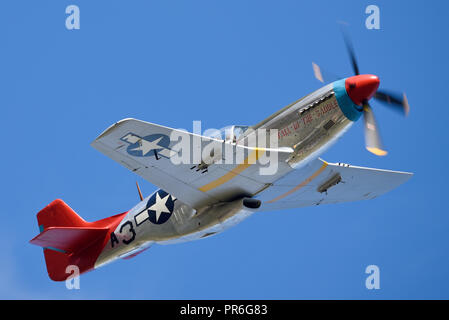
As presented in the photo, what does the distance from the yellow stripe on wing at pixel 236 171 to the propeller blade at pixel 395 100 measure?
11.8 feet

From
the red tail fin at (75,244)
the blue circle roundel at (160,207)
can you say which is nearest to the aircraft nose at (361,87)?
the blue circle roundel at (160,207)

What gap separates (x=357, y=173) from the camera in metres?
23.0

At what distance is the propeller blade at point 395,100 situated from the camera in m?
19.9

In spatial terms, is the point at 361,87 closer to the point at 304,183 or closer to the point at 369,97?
the point at 369,97

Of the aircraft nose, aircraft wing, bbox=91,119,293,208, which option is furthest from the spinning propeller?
aircraft wing, bbox=91,119,293,208

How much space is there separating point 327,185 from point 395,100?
12.0 ft

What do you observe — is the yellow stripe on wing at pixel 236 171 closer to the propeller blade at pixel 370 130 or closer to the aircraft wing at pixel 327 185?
the aircraft wing at pixel 327 185

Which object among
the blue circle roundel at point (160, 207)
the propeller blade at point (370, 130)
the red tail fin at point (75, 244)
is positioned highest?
the propeller blade at point (370, 130)

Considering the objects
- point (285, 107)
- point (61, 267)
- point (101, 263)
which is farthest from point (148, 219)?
point (285, 107)

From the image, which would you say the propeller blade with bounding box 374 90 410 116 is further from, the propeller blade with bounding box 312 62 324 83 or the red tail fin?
the red tail fin

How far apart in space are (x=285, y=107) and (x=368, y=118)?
2199mm

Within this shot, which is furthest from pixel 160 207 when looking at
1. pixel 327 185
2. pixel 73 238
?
pixel 327 185

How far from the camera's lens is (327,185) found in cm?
2223

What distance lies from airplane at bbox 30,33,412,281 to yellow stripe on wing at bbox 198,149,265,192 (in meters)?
0.03
